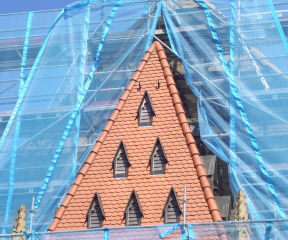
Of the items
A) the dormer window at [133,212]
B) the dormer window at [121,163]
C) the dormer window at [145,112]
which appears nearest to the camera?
the dormer window at [133,212]

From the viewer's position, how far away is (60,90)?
95.8ft

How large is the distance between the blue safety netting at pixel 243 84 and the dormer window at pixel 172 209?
4.76ft

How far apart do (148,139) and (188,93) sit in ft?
9.51

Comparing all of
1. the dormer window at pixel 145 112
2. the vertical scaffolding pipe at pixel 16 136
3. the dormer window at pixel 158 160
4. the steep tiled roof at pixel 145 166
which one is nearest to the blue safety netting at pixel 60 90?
the vertical scaffolding pipe at pixel 16 136

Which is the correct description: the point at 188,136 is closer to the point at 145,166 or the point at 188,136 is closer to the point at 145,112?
the point at 145,166

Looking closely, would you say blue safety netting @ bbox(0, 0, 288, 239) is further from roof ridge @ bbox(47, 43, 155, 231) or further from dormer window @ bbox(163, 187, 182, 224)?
dormer window @ bbox(163, 187, 182, 224)

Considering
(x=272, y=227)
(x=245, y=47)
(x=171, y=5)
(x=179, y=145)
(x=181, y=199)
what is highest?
(x=171, y=5)

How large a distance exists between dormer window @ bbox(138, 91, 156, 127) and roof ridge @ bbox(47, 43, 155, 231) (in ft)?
1.71

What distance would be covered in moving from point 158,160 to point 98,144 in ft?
5.54

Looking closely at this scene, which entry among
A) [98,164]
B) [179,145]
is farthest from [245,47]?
[98,164]

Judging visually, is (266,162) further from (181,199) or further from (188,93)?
(188,93)

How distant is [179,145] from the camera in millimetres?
28719

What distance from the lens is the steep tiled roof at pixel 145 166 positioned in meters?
27.5

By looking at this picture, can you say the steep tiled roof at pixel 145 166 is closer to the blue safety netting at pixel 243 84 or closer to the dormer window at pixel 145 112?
the dormer window at pixel 145 112
